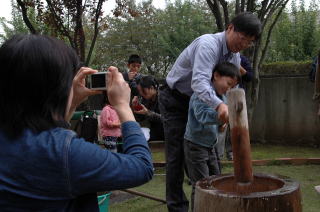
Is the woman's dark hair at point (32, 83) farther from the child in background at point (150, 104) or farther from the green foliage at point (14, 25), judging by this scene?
the green foliage at point (14, 25)

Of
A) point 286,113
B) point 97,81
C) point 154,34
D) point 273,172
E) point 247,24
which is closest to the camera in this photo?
point 97,81

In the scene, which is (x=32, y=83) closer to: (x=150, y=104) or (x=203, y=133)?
(x=203, y=133)

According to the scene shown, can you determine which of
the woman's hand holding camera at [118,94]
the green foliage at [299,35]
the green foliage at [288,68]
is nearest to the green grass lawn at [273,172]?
the green foliage at [288,68]

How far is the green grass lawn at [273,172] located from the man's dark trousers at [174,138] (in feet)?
2.05

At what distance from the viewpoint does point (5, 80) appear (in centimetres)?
135

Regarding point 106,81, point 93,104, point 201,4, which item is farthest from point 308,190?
point 201,4

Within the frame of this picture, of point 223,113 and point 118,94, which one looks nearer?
point 118,94

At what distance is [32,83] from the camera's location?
133 cm

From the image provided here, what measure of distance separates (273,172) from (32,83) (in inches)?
183

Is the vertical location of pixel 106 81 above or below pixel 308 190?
above

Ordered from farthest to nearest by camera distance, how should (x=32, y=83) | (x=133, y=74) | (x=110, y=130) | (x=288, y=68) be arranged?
(x=288, y=68), (x=133, y=74), (x=110, y=130), (x=32, y=83)

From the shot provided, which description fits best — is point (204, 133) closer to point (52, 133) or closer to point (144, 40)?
point (52, 133)

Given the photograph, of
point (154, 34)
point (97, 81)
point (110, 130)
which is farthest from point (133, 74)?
point (154, 34)

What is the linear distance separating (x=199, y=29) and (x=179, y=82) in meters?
10.3
